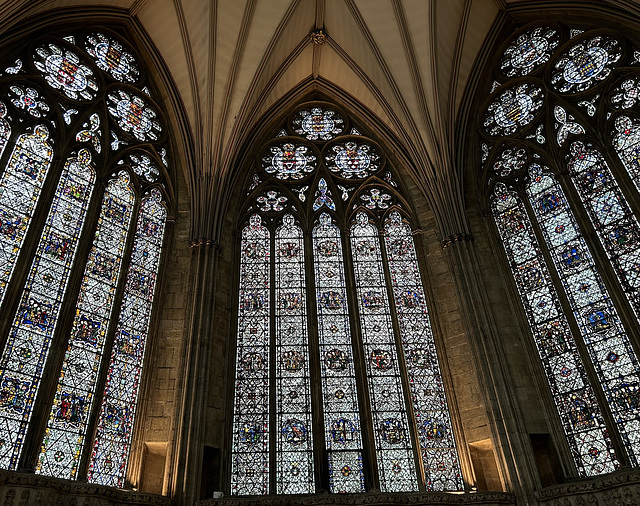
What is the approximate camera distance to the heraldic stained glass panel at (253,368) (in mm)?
11258

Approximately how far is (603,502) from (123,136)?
12200 millimetres

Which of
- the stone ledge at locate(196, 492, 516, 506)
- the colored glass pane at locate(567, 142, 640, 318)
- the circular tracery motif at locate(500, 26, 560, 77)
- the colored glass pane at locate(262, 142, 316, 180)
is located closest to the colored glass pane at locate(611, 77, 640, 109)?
the colored glass pane at locate(567, 142, 640, 318)

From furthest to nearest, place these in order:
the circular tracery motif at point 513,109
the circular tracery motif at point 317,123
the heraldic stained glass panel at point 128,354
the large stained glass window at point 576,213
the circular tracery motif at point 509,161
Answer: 1. the circular tracery motif at point 317,123
2. the circular tracery motif at point 513,109
3. the circular tracery motif at point 509,161
4. the large stained glass window at point 576,213
5. the heraldic stained glass panel at point 128,354

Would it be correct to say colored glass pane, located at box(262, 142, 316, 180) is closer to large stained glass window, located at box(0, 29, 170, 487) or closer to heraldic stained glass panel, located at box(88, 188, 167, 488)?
large stained glass window, located at box(0, 29, 170, 487)

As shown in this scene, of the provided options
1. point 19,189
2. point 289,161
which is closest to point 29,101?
point 19,189

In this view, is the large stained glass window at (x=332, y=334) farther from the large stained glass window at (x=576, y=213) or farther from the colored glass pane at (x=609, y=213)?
the colored glass pane at (x=609, y=213)

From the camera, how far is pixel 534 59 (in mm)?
15023

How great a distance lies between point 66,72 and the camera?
44.2ft

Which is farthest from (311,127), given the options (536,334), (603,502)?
(603,502)

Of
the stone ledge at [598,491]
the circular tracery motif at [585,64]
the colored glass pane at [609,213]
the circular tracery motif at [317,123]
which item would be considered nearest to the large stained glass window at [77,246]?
the circular tracery motif at [317,123]

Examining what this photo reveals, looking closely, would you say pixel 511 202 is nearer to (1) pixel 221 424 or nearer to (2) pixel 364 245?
(2) pixel 364 245

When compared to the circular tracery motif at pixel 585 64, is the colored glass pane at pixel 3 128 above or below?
below

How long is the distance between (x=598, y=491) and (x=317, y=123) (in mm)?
11197

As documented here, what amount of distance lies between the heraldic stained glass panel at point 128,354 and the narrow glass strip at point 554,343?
26.2 ft
